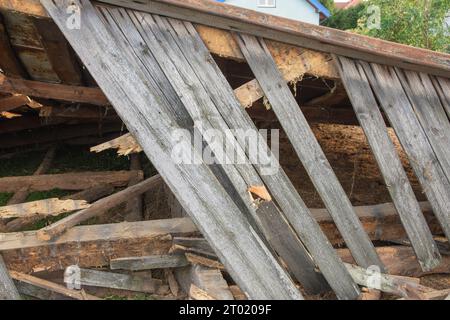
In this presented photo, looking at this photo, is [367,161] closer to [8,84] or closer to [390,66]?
[390,66]

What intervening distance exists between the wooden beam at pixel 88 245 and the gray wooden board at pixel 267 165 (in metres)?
1.05

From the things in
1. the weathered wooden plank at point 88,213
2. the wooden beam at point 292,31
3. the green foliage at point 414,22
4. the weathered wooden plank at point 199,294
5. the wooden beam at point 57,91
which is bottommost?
the weathered wooden plank at point 199,294

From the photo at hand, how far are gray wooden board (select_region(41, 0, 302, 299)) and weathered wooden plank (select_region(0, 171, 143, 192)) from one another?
10.1 feet

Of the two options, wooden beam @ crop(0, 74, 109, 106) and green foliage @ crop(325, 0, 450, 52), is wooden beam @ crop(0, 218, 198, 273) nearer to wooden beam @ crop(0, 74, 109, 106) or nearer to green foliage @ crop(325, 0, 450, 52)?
wooden beam @ crop(0, 74, 109, 106)

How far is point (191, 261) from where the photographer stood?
3236 mm

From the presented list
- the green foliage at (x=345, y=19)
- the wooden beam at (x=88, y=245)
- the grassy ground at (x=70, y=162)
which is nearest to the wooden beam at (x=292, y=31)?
the wooden beam at (x=88, y=245)

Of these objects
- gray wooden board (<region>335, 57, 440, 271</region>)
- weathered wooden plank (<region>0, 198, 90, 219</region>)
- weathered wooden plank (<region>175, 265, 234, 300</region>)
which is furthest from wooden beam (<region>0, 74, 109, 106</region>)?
gray wooden board (<region>335, 57, 440, 271</region>)

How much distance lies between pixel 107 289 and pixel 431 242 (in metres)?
2.65

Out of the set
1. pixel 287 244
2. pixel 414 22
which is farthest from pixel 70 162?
pixel 414 22

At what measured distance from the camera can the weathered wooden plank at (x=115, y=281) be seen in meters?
3.36

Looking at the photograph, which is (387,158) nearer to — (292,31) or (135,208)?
(292,31)

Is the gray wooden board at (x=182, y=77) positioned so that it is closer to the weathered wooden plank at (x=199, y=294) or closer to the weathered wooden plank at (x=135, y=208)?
the weathered wooden plank at (x=199, y=294)

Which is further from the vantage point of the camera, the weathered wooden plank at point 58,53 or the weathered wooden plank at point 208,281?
the weathered wooden plank at point 58,53

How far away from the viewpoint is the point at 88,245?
10.9 ft
